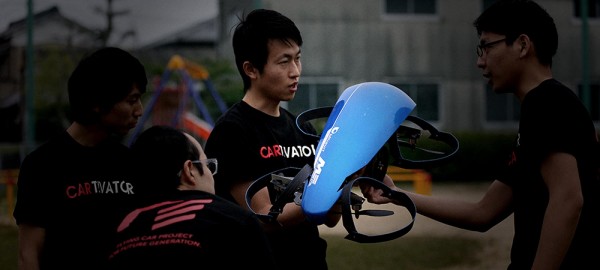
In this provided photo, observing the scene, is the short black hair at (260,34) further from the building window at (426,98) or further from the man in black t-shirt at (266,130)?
the building window at (426,98)

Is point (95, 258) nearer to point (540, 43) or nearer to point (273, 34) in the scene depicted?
point (273, 34)

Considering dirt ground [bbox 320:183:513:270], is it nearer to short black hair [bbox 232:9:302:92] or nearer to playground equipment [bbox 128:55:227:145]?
short black hair [bbox 232:9:302:92]

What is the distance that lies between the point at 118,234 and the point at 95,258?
0.80m

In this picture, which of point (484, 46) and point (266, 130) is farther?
point (266, 130)

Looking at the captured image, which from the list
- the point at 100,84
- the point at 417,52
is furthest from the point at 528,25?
the point at 417,52

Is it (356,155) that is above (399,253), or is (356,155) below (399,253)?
above

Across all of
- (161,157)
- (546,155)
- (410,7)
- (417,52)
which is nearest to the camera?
(161,157)

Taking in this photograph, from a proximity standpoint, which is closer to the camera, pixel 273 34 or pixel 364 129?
pixel 364 129

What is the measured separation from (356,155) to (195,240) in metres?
0.54

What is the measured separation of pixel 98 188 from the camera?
3.34 metres

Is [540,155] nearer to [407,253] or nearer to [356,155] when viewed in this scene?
[356,155]

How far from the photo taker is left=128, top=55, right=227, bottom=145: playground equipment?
16859mm

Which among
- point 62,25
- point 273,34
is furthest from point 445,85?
point 273,34

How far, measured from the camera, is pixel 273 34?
3492mm
